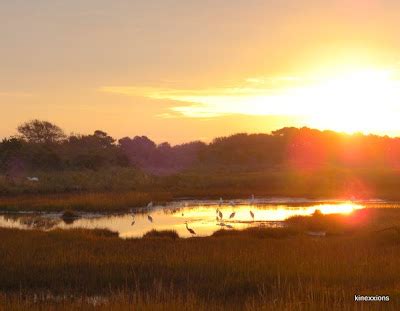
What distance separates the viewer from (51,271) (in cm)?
1673

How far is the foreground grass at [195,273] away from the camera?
1230cm

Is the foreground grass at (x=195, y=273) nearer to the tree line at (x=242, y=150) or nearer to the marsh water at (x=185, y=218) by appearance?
→ the marsh water at (x=185, y=218)

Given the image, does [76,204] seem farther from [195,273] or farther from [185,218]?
[195,273]

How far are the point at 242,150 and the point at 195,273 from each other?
11384 cm

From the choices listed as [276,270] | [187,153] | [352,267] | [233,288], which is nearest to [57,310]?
[233,288]

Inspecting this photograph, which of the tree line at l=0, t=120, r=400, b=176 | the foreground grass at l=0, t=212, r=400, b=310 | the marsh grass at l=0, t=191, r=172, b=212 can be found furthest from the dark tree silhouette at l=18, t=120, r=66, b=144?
the foreground grass at l=0, t=212, r=400, b=310

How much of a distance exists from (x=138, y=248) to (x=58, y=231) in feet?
20.2

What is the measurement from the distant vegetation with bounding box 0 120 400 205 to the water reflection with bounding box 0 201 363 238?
1063 cm

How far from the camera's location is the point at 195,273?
1623cm

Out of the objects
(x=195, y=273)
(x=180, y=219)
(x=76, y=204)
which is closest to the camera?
(x=195, y=273)

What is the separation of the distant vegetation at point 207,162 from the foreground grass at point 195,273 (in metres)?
32.0

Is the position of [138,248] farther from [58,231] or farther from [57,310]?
[57,310]

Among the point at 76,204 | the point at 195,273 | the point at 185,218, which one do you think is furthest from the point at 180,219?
the point at 195,273

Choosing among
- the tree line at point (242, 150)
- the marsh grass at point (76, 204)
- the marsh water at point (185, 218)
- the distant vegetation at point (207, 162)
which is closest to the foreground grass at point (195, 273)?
the marsh water at point (185, 218)
